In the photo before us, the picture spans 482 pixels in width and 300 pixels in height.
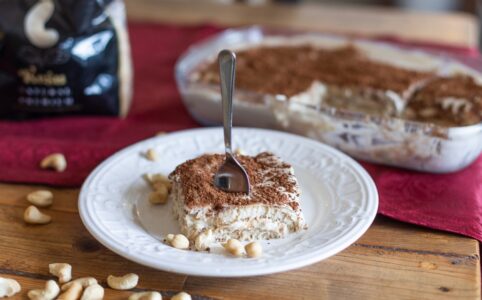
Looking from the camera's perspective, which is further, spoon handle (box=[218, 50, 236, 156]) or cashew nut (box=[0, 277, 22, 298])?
spoon handle (box=[218, 50, 236, 156])

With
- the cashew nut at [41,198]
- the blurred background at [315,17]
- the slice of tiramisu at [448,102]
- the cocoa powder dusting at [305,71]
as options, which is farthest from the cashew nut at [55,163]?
the blurred background at [315,17]

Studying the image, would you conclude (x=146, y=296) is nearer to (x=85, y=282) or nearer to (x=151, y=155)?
(x=85, y=282)

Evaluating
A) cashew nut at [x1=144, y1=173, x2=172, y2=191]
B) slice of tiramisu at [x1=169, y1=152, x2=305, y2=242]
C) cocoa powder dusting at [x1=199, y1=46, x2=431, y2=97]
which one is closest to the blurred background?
cocoa powder dusting at [x1=199, y1=46, x2=431, y2=97]

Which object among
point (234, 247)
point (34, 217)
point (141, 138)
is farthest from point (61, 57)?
point (234, 247)

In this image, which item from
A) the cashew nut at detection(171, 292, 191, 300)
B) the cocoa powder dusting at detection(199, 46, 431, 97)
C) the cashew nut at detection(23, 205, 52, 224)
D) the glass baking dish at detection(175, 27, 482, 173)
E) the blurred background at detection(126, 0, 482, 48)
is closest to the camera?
the cashew nut at detection(171, 292, 191, 300)

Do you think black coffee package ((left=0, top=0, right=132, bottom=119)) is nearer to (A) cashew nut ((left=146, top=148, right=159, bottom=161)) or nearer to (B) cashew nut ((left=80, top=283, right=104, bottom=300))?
(A) cashew nut ((left=146, top=148, right=159, bottom=161))

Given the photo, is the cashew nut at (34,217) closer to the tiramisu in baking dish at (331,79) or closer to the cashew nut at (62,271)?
the cashew nut at (62,271)

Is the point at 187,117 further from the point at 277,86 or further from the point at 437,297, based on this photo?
the point at 437,297
